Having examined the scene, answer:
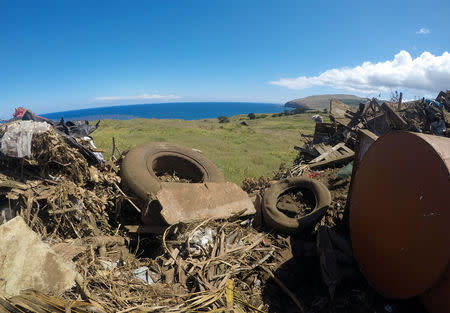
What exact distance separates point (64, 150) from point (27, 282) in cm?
228

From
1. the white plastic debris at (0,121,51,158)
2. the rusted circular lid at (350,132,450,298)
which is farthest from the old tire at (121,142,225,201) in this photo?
the rusted circular lid at (350,132,450,298)

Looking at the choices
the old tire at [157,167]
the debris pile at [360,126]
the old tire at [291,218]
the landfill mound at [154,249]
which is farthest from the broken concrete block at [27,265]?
the debris pile at [360,126]

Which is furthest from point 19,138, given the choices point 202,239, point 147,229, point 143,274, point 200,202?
point 202,239

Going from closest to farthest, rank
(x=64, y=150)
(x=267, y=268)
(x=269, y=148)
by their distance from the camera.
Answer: (x=267, y=268)
(x=64, y=150)
(x=269, y=148)

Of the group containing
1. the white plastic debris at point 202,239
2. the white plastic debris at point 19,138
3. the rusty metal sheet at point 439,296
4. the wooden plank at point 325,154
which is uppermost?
the white plastic debris at point 19,138

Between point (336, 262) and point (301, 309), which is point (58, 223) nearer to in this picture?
point (301, 309)

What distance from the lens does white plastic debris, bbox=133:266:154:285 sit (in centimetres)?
354

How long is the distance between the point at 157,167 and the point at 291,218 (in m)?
3.27

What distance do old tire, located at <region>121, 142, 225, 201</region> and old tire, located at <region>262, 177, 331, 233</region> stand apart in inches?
52.5

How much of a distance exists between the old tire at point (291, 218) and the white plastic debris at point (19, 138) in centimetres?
404

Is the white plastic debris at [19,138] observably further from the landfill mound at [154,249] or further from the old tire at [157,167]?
the old tire at [157,167]

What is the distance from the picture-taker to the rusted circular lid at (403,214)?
230cm

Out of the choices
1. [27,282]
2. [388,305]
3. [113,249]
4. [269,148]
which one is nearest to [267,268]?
[388,305]

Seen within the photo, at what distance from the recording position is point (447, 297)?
231cm
